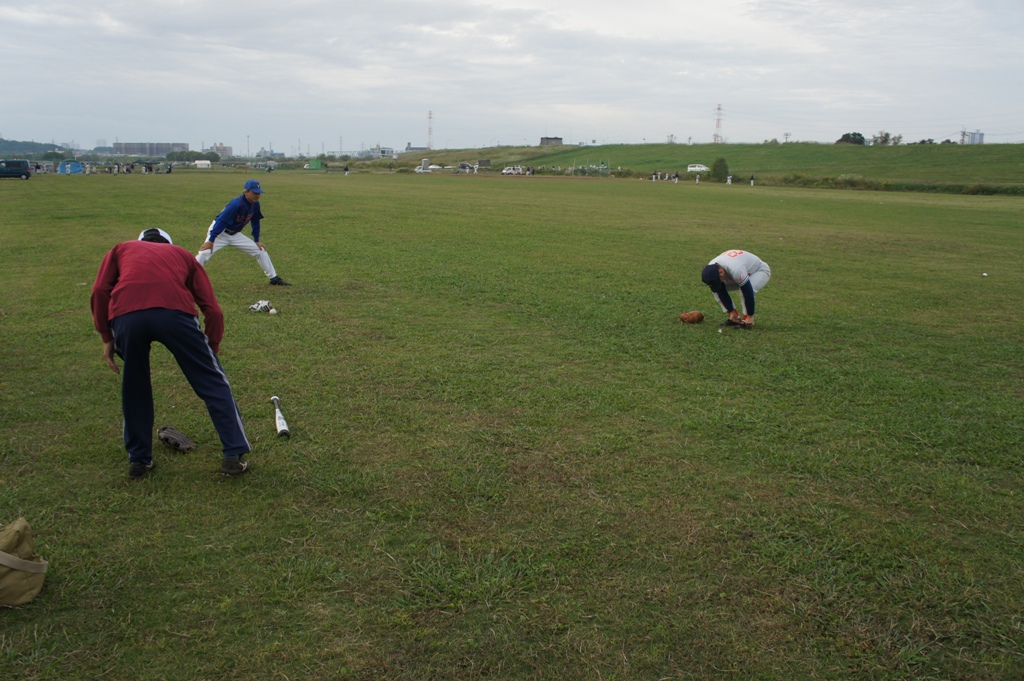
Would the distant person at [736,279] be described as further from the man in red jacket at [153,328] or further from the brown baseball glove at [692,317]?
the man in red jacket at [153,328]

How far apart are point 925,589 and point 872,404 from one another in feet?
10.6

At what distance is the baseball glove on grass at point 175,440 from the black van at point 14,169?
192ft

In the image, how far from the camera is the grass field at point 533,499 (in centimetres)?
346

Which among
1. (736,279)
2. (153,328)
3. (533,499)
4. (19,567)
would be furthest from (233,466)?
(736,279)

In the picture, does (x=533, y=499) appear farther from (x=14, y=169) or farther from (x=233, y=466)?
(x=14, y=169)

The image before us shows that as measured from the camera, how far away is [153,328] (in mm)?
4629

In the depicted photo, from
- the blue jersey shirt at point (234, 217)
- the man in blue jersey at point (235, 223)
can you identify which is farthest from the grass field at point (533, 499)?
the blue jersey shirt at point (234, 217)

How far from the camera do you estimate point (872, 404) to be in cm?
684

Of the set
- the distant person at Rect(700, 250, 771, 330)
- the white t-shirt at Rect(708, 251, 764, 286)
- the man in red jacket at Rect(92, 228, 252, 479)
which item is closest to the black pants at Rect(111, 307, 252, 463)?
the man in red jacket at Rect(92, 228, 252, 479)

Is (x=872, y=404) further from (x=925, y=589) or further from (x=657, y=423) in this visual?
(x=925, y=589)

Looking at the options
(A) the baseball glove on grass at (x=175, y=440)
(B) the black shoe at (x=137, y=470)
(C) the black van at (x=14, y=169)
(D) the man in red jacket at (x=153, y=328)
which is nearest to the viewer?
(D) the man in red jacket at (x=153, y=328)

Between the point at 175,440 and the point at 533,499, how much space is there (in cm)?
289

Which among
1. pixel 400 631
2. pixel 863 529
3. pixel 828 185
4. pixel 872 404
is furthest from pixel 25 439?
pixel 828 185

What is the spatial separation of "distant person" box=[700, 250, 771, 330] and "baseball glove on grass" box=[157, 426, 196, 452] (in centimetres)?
640
